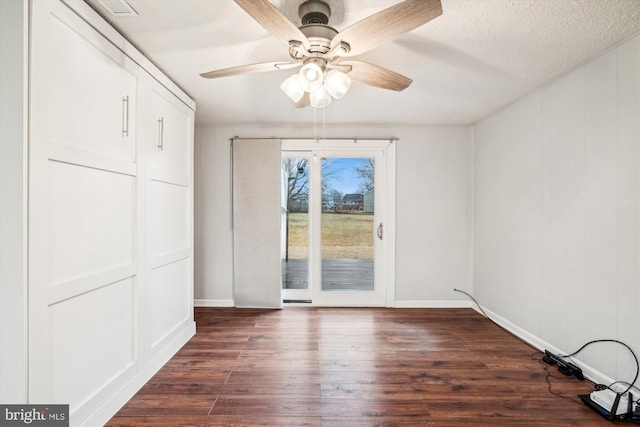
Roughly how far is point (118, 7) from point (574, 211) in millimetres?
3328

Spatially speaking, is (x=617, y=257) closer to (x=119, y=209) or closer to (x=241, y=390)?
(x=241, y=390)

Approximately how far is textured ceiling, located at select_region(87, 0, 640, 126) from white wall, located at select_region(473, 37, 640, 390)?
0.26m

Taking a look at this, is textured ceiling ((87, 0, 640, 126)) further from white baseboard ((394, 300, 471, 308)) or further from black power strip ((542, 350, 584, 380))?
white baseboard ((394, 300, 471, 308))

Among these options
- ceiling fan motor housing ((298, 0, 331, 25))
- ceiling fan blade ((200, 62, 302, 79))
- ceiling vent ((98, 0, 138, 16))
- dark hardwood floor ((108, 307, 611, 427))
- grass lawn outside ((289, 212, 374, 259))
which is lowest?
dark hardwood floor ((108, 307, 611, 427))

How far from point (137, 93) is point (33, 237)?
1.22 metres

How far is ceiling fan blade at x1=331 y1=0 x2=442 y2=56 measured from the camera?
4.00 ft

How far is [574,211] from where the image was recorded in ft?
7.66

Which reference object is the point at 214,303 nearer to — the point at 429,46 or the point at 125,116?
the point at 125,116

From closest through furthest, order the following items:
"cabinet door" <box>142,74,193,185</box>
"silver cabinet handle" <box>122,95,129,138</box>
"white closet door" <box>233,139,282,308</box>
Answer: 1. "silver cabinet handle" <box>122,95,129,138</box>
2. "cabinet door" <box>142,74,193,185</box>
3. "white closet door" <box>233,139,282,308</box>

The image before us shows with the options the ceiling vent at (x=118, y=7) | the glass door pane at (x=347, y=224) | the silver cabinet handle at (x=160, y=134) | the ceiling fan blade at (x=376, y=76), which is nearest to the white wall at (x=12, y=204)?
the ceiling vent at (x=118, y=7)

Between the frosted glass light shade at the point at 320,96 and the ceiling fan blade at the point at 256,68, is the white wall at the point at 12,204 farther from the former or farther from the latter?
the frosted glass light shade at the point at 320,96

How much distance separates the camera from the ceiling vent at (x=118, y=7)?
1.61 metres

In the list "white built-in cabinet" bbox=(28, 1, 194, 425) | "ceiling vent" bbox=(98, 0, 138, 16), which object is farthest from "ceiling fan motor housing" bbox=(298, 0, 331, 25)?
"white built-in cabinet" bbox=(28, 1, 194, 425)

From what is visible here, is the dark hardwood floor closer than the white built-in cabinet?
No
